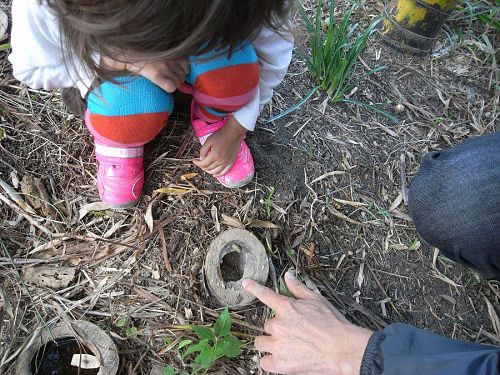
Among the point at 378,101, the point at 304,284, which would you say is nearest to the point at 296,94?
the point at 378,101

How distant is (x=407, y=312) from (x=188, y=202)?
80 cm

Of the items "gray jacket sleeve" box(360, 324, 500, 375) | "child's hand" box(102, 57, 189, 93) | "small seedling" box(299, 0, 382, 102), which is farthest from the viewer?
"small seedling" box(299, 0, 382, 102)

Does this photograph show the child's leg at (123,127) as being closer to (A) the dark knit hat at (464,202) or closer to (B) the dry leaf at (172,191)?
(B) the dry leaf at (172,191)

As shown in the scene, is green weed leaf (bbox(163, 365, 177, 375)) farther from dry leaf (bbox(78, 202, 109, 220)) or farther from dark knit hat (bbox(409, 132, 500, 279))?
dark knit hat (bbox(409, 132, 500, 279))

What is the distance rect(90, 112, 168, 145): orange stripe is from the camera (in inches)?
53.2

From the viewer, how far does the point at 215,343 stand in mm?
1280

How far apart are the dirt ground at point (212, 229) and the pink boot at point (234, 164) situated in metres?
0.05

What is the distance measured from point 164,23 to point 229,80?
50 cm

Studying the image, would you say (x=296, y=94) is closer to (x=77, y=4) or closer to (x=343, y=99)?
(x=343, y=99)

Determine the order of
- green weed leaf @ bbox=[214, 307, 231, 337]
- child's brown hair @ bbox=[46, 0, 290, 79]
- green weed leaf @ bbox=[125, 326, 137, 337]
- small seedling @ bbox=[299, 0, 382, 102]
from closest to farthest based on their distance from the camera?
child's brown hair @ bbox=[46, 0, 290, 79] → green weed leaf @ bbox=[214, 307, 231, 337] → green weed leaf @ bbox=[125, 326, 137, 337] → small seedling @ bbox=[299, 0, 382, 102]

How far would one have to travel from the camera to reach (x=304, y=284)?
1.48 metres

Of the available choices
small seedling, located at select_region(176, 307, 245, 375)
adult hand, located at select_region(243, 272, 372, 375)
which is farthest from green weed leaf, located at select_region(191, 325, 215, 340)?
adult hand, located at select_region(243, 272, 372, 375)

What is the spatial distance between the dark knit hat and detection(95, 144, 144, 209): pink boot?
89 centimetres

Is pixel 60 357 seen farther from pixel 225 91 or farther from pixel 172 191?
pixel 225 91
